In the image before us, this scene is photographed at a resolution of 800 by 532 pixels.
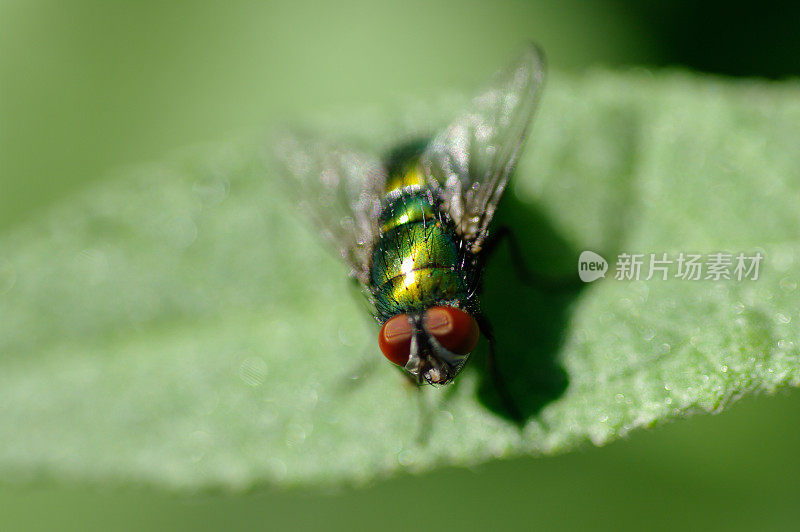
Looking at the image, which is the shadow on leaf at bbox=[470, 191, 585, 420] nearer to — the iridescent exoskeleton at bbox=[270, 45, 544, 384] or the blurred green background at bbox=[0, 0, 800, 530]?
the iridescent exoskeleton at bbox=[270, 45, 544, 384]

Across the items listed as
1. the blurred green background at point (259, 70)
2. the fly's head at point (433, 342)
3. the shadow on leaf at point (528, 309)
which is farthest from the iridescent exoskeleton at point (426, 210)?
the blurred green background at point (259, 70)

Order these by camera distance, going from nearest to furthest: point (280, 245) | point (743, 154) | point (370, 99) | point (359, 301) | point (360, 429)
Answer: point (360, 429) < point (743, 154) < point (359, 301) < point (280, 245) < point (370, 99)

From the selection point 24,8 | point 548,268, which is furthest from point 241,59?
point 548,268

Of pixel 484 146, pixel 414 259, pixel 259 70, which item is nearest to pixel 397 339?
pixel 414 259

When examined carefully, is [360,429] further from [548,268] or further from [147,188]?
[147,188]

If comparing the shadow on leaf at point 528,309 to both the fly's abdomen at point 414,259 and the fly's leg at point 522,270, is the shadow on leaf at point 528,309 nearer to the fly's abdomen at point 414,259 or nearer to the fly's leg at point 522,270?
the fly's leg at point 522,270

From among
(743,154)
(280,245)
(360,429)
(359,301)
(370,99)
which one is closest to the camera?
(360,429)
